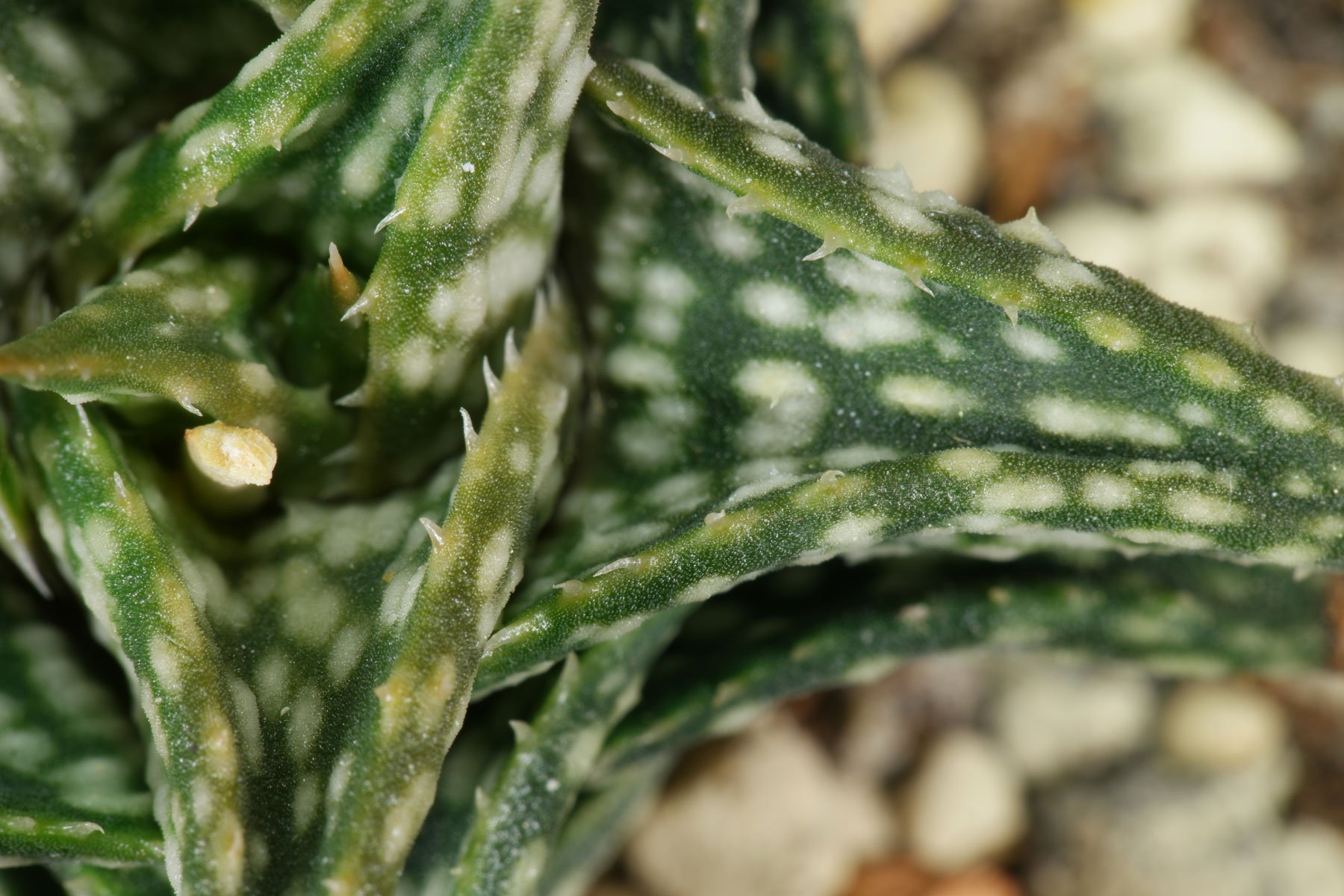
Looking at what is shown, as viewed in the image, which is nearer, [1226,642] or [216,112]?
[216,112]

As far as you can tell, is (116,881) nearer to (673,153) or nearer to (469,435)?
(469,435)

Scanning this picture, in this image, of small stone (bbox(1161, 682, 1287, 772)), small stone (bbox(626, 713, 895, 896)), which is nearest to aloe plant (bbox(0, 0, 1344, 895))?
small stone (bbox(626, 713, 895, 896))

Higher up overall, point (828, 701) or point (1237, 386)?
point (1237, 386)

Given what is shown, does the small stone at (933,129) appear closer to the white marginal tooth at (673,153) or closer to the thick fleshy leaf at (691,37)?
the thick fleshy leaf at (691,37)

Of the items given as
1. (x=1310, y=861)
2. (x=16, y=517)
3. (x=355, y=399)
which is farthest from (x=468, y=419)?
(x=1310, y=861)

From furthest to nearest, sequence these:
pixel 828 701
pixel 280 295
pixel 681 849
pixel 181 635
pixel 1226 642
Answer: pixel 828 701 < pixel 681 849 < pixel 1226 642 < pixel 280 295 < pixel 181 635

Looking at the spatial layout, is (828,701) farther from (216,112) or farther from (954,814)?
(216,112)

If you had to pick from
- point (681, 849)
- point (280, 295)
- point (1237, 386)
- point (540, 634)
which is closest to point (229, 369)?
point (280, 295)

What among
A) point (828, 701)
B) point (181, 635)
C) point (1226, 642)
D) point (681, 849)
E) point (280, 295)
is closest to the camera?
point (181, 635)
